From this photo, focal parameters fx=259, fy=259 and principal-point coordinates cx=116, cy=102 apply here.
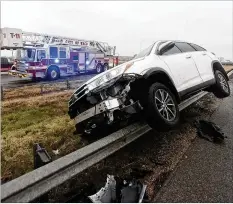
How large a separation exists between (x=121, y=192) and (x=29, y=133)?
2.82 metres

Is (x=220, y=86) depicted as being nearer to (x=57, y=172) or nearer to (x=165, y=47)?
(x=165, y=47)

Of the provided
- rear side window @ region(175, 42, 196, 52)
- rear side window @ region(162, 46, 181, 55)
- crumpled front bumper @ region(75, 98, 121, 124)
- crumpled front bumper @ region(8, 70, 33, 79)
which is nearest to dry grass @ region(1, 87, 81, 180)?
crumpled front bumper @ region(75, 98, 121, 124)

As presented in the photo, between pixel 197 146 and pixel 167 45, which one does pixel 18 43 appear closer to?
pixel 167 45

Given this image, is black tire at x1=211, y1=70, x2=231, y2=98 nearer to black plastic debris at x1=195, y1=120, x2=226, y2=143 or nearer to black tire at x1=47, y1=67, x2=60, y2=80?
black plastic debris at x1=195, y1=120, x2=226, y2=143

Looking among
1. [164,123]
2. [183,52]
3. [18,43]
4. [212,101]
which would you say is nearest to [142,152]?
[164,123]

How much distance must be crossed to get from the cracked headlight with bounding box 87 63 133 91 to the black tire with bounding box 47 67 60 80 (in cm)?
1315

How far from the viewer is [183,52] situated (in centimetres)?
544

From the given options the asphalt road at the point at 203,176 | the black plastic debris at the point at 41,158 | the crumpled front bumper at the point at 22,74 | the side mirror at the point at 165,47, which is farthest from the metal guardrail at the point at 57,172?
the crumpled front bumper at the point at 22,74

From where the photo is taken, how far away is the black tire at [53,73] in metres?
16.8

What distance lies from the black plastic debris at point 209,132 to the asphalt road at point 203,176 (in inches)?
4.8

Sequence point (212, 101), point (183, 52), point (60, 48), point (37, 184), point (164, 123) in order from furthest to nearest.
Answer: point (60, 48) → point (212, 101) → point (183, 52) → point (164, 123) → point (37, 184)

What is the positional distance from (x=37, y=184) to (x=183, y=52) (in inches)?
160

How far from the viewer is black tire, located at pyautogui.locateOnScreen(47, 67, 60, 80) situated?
16837mm

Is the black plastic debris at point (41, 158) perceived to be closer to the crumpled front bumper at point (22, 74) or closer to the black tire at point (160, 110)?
the black tire at point (160, 110)
